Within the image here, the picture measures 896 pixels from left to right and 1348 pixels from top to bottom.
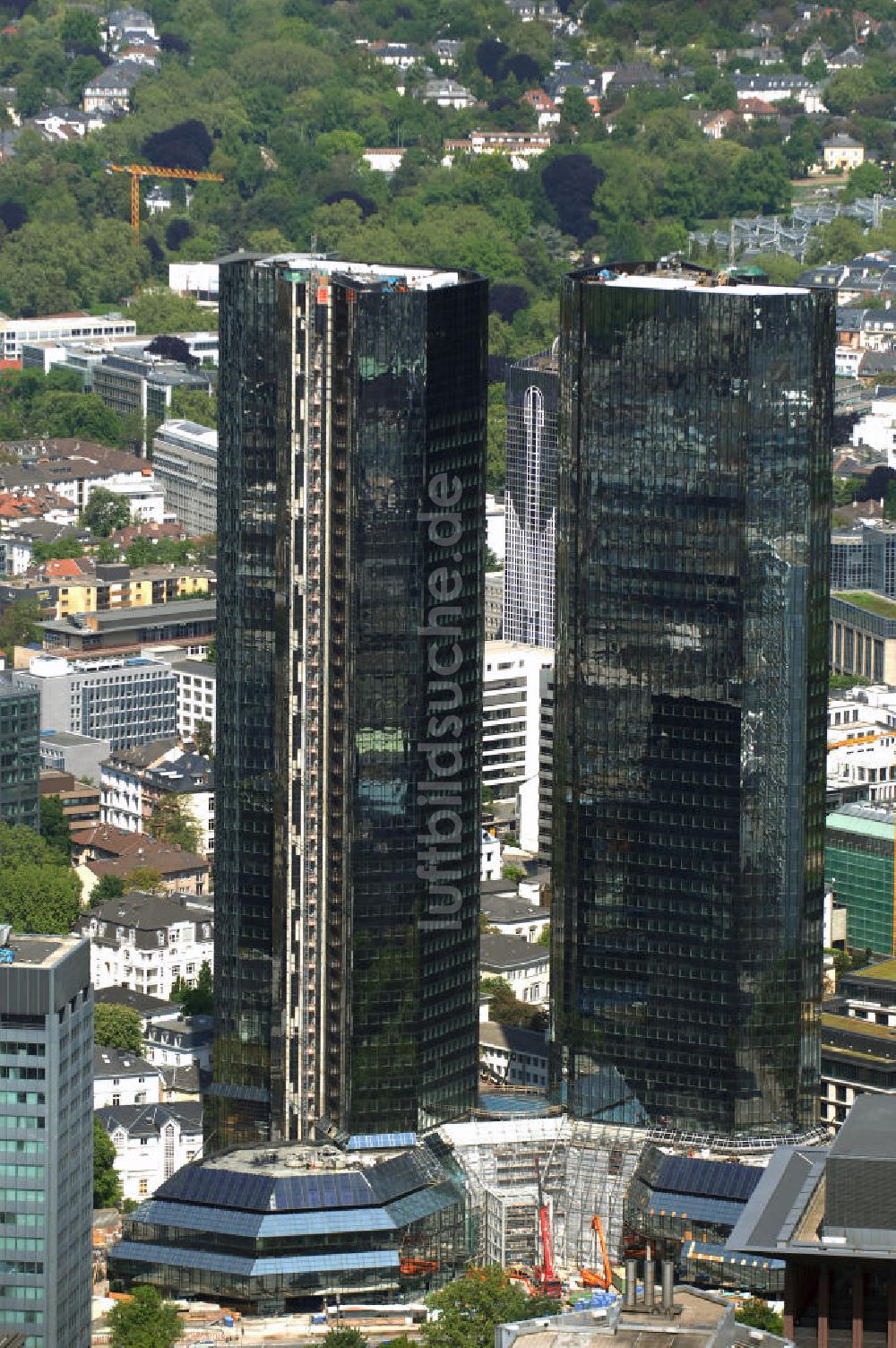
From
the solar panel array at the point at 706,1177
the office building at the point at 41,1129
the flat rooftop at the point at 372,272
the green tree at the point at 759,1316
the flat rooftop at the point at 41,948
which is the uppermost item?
the flat rooftop at the point at 372,272

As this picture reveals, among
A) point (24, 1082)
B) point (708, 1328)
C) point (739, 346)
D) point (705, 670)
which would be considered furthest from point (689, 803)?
point (708, 1328)

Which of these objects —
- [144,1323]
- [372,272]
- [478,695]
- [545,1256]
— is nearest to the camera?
[144,1323]

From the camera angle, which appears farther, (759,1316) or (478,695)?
(478,695)

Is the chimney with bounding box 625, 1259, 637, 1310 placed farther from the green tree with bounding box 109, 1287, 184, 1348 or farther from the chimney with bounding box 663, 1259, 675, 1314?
the green tree with bounding box 109, 1287, 184, 1348

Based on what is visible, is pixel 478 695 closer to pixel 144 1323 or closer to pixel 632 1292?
pixel 144 1323

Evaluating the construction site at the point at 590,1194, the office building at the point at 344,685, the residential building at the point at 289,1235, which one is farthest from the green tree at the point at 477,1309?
the office building at the point at 344,685

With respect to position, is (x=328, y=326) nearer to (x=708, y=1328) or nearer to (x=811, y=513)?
(x=811, y=513)

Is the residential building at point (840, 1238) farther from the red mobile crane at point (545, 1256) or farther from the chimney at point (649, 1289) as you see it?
the red mobile crane at point (545, 1256)

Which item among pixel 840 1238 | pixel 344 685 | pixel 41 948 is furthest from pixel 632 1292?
pixel 344 685

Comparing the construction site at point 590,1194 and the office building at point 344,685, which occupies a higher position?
the office building at point 344,685
